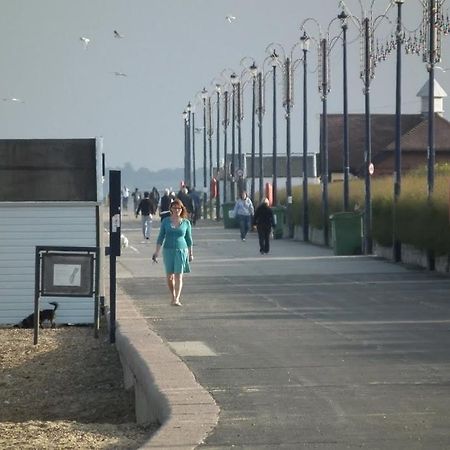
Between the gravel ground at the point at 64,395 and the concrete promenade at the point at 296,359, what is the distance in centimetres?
43

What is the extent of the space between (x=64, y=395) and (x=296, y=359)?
2.53 meters

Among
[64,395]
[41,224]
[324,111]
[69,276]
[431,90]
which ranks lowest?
[64,395]

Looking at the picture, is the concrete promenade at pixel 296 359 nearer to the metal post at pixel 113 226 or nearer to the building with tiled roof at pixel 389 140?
the metal post at pixel 113 226

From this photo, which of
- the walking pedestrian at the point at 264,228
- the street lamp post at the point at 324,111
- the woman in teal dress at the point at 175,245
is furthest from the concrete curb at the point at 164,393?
the street lamp post at the point at 324,111

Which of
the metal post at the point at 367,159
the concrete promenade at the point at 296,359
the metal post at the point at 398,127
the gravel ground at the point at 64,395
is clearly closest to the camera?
the concrete promenade at the point at 296,359

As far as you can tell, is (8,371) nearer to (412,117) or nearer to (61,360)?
(61,360)

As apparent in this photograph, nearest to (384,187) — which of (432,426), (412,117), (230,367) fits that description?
(230,367)

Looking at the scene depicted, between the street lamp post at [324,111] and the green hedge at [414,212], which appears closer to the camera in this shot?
the green hedge at [414,212]

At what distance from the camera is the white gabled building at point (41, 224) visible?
23172 mm

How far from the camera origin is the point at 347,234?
43.8 m

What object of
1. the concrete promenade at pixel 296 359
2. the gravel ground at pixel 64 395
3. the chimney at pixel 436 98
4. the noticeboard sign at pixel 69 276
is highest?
the chimney at pixel 436 98

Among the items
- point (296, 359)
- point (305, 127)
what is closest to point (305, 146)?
point (305, 127)

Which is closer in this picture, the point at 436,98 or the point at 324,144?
the point at 324,144

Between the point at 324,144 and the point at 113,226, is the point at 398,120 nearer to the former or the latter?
the point at 324,144
